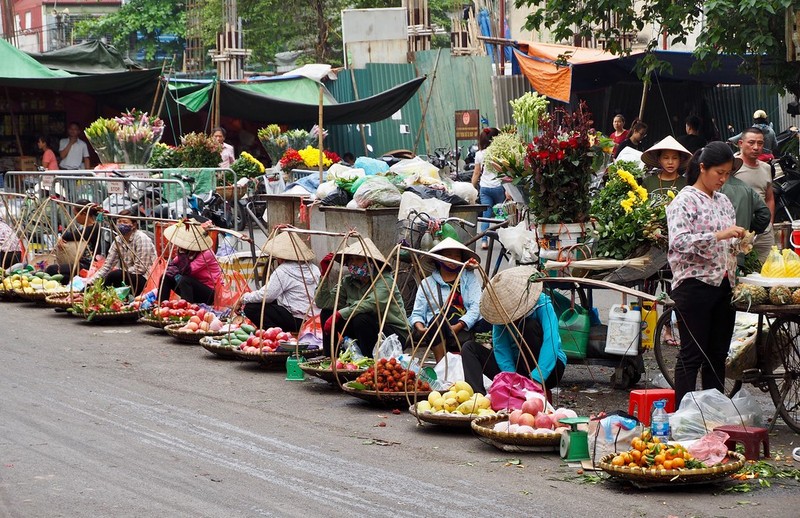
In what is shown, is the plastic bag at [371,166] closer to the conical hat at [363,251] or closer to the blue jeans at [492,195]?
the blue jeans at [492,195]

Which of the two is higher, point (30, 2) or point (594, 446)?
point (30, 2)

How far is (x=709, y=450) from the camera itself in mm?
6336

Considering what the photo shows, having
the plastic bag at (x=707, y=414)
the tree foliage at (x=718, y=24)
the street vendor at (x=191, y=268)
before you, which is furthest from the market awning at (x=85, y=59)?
the plastic bag at (x=707, y=414)

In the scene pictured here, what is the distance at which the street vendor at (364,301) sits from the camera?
9531 millimetres

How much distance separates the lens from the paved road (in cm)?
591

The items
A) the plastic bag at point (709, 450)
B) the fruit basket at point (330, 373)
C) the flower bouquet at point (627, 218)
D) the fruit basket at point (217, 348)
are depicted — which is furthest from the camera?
the fruit basket at point (217, 348)

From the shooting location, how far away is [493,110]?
27062mm

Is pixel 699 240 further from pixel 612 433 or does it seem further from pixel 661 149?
pixel 661 149

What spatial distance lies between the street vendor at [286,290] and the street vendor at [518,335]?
2844 millimetres

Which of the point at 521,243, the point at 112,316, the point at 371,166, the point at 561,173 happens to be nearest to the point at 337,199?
the point at 371,166

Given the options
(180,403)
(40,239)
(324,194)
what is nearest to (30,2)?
→ (40,239)

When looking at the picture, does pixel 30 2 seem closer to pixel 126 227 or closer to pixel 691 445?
pixel 126 227

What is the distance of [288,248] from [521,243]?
234 cm

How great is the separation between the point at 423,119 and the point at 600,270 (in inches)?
646
